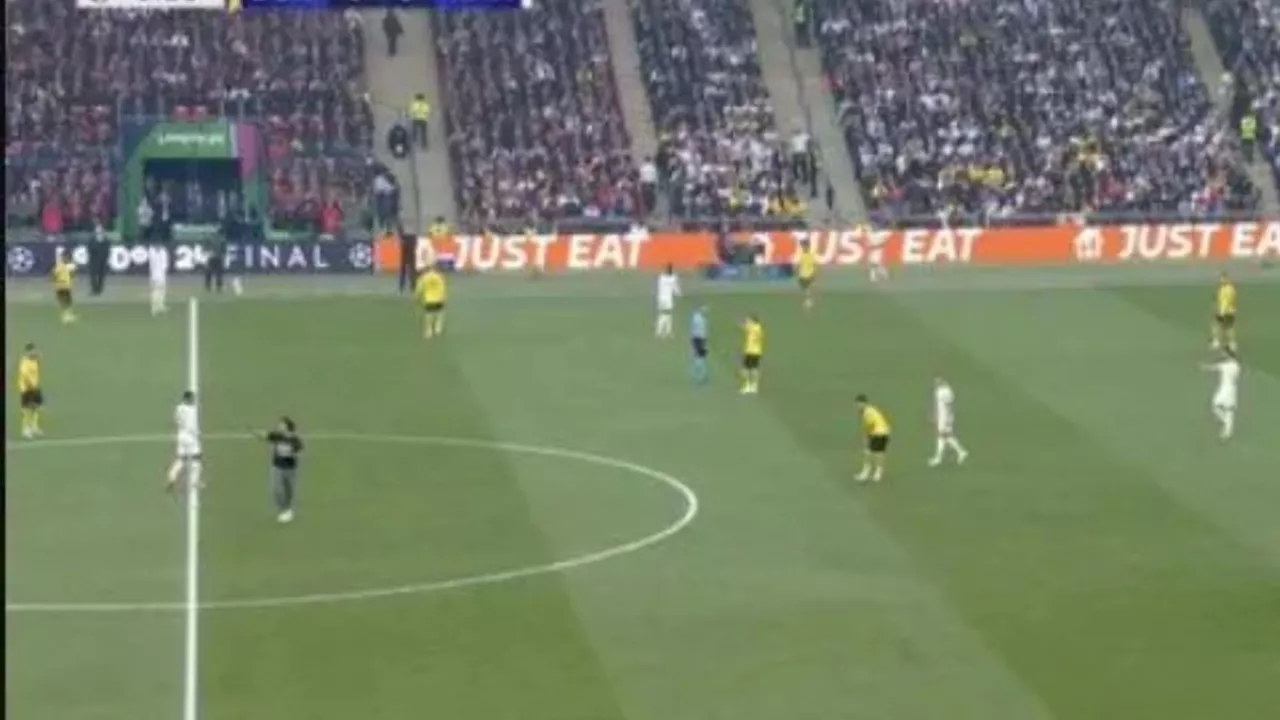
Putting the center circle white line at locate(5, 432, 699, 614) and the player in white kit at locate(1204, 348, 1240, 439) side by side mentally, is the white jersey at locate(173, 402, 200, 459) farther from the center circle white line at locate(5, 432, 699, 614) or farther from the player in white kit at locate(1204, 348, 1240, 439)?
the player in white kit at locate(1204, 348, 1240, 439)

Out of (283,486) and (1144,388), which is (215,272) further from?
(283,486)

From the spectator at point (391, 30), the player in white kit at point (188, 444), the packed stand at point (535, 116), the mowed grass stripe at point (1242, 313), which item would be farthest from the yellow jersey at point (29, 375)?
the spectator at point (391, 30)

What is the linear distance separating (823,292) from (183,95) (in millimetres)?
20437

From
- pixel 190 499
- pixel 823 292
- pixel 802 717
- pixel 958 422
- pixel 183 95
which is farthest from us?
pixel 183 95

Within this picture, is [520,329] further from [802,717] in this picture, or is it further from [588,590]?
[802,717]

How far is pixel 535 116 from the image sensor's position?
82125 millimetres

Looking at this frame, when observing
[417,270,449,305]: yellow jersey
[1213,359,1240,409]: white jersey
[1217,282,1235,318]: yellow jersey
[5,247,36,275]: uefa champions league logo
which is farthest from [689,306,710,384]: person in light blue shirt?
[5,247,36,275]: uefa champions league logo

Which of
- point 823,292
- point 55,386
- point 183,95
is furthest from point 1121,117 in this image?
point 55,386

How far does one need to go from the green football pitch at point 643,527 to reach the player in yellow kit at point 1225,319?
2.17 feet

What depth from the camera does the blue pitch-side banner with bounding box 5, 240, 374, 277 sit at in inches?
2901

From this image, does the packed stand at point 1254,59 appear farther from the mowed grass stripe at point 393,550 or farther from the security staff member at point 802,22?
the mowed grass stripe at point 393,550

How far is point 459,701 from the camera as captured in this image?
104ft

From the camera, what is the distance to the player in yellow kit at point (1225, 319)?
58844mm
